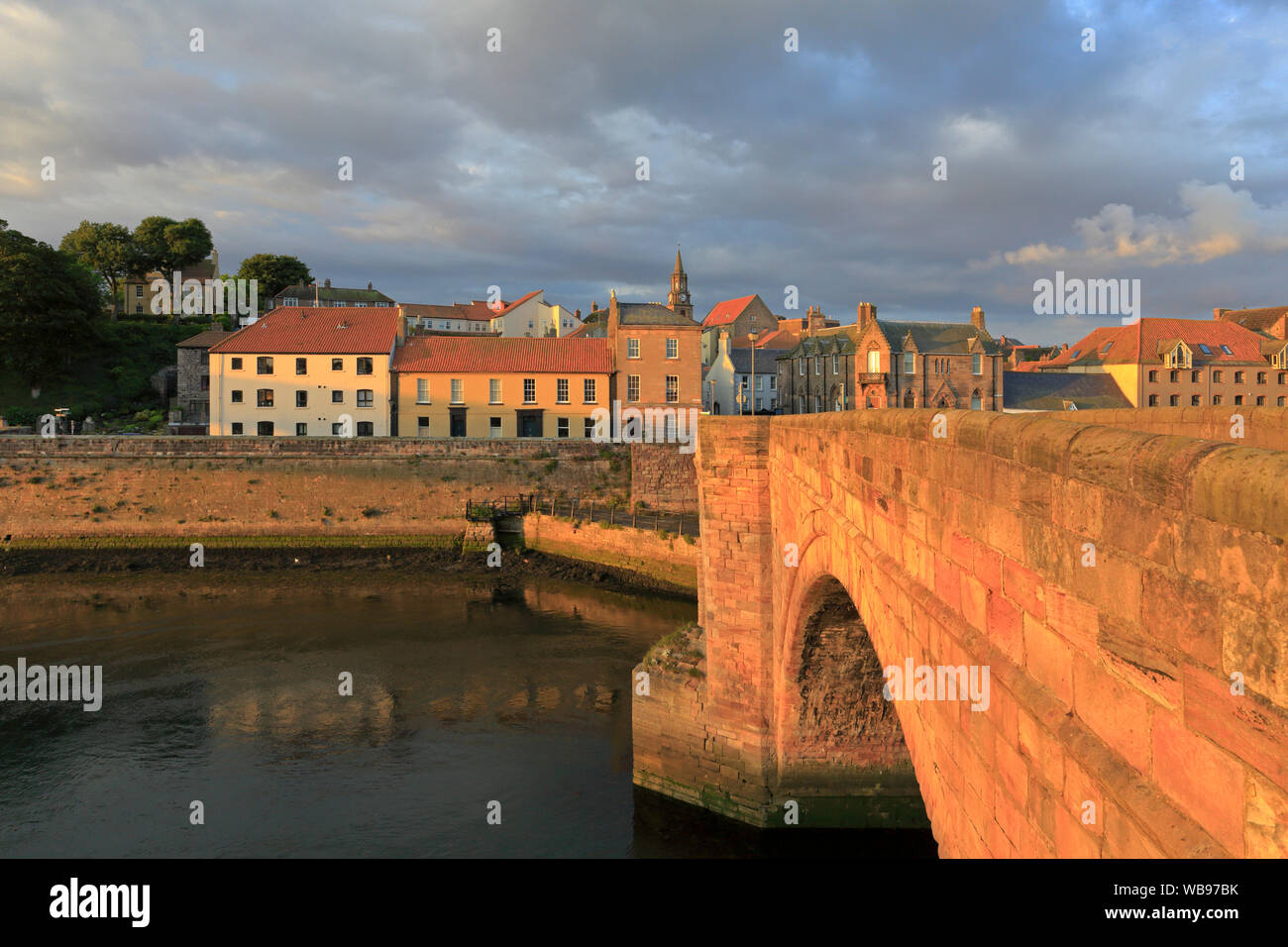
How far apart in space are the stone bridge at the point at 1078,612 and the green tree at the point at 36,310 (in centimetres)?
6960

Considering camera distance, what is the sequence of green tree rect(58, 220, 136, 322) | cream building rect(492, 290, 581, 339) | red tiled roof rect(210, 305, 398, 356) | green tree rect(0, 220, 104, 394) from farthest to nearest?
1. cream building rect(492, 290, 581, 339)
2. green tree rect(58, 220, 136, 322)
3. green tree rect(0, 220, 104, 394)
4. red tiled roof rect(210, 305, 398, 356)

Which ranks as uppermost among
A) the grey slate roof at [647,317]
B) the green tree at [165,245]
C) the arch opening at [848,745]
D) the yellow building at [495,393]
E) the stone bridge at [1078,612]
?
the green tree at [165,245]

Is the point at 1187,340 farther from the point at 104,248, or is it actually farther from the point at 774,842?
the point at 104,248

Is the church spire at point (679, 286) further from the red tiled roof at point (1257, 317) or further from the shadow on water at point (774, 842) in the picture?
the shadow on water at point (774, 842)

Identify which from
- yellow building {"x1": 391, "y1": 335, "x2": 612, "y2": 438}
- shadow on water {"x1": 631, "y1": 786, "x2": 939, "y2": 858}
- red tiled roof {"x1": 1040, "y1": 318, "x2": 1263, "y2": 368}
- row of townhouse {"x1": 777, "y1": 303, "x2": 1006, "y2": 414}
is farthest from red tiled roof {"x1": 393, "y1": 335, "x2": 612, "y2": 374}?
red tiled roof {"x1": 1040, "y1": 318, "x2": 1263, "y2": 368}

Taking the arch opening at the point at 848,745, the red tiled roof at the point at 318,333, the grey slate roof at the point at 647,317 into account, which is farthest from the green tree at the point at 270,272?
the arch opening at the point at 848,745

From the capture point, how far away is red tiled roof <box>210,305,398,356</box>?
52.0m

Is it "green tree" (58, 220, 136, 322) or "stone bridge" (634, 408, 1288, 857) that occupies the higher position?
"green tree" (58, 220, 136, 322)

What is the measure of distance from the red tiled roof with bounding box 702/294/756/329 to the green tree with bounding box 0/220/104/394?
64.5m

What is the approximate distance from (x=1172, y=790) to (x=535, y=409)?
51.1 m

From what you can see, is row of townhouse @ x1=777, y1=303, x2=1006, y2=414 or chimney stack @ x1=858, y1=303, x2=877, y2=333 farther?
chimney stack @ x1=858, y1=303, x2=877, y2=333

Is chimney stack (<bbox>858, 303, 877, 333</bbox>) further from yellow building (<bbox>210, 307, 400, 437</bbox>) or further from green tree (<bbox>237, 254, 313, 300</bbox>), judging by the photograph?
green tree (<bbox>237, 254, 313, 300</bbox>)

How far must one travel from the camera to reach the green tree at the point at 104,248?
8825 cm
